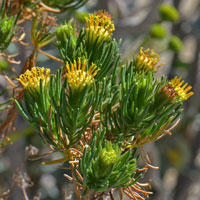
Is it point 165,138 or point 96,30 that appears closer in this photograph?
point 96,30

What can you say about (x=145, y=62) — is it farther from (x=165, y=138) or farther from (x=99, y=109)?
(x=165, y=138)

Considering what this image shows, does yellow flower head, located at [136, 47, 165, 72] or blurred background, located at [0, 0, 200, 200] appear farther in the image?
blurred background, located at [0, 0, 200, 200]

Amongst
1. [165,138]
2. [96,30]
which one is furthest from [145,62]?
[165,138]

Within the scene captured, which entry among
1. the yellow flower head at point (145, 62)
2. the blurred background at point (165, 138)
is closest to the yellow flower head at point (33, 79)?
the yellow flower head at point (145, 62)

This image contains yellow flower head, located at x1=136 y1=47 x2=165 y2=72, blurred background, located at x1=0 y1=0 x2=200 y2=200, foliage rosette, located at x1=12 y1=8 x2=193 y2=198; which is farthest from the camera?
blurred background, located at x1=0 y1=0 x2=200 y2=200

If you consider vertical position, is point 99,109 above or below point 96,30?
below

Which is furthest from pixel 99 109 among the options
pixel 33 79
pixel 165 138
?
pixel 165 138

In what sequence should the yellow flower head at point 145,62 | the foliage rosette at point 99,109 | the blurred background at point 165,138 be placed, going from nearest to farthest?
the foliage rosette at point 99,109
the yellow flower head at point 145,62
the blurred background at point 165,138

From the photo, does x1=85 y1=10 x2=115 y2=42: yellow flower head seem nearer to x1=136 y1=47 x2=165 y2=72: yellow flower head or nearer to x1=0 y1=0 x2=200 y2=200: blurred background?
x1=136 y1=47 x2=165 y2=72: yellow flower head

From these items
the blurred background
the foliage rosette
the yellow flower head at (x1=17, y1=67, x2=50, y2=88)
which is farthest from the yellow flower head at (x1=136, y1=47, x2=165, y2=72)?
the blurred background

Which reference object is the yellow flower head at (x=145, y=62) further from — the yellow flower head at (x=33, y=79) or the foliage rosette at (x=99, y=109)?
the yellow flower head at (x=33, y=79)

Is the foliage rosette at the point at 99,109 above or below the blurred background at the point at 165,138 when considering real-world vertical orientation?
below

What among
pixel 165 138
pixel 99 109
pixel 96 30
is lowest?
pixel 99 109
